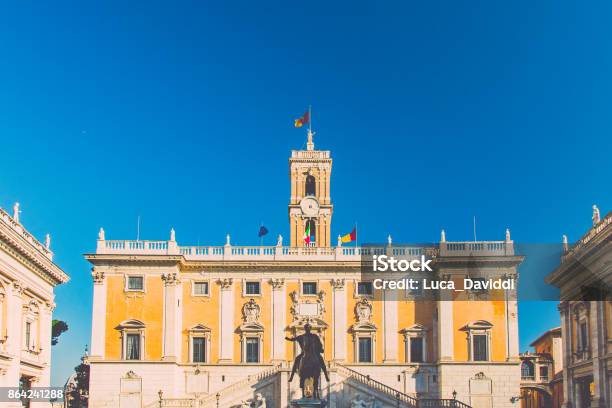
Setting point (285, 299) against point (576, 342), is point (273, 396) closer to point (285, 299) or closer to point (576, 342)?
point (285, 299)

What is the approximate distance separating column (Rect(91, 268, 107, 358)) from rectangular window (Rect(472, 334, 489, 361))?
23265mm

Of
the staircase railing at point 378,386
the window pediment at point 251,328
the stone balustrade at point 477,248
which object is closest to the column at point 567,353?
the stone balustrade at point 477,248

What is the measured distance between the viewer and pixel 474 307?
56438 millimetres

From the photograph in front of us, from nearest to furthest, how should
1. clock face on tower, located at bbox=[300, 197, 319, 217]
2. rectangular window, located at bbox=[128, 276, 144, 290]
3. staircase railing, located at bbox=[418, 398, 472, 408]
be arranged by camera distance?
staircase railing, located at bbox=[418, 398, 472, 408] < rectangular window, located at bbox=[128, 276, 144, 290] < clock face on tower, located at bbox=[300, 197, 319, 217]

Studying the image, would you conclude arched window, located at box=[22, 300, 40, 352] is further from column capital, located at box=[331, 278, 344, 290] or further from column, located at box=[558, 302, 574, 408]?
column, located at box=[558, 302, 574, 408]

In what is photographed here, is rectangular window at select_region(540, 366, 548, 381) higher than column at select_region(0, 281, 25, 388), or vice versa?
column at select_region(0, 281, 25, 388)

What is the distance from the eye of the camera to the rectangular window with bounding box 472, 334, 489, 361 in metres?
55.7

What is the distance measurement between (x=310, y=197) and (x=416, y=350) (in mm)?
16830

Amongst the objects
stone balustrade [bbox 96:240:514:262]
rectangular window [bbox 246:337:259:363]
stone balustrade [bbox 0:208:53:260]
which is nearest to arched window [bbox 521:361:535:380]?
stone balustrade [bbox 96:240:514:262]

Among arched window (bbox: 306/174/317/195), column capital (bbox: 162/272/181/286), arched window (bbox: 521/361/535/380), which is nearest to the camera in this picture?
column capital (bbox: 162/272/181/286)

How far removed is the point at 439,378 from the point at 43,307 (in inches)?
954

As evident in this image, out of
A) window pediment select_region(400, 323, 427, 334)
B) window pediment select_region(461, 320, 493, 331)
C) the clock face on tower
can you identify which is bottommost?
window pediment select_region(400, 323, 427, 334)

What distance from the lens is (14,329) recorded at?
44625mm

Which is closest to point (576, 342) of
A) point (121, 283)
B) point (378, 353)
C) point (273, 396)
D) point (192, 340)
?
point (378, 353)
